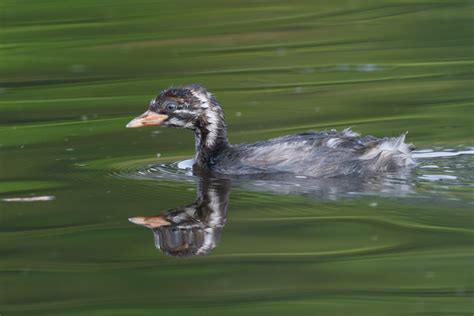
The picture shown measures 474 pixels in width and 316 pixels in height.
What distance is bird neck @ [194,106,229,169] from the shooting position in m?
11.9

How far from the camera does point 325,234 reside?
9102 millimetres

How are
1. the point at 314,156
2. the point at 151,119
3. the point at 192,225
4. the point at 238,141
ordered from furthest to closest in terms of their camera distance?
the point at 238,141 → the point at 151,119 → the point at 314,156 → the point at 192,225

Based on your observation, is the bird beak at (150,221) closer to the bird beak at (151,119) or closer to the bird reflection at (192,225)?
the bird reflection at (192,225)

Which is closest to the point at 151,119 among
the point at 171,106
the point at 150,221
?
the point at 171,106

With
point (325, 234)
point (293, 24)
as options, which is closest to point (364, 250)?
point (325, 234)

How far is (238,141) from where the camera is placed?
41.9ft

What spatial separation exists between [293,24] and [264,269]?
10.9m

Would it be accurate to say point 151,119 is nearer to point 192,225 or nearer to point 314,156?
point 314,156

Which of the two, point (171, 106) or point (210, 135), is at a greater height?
point (171, 106)

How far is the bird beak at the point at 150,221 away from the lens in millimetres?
9625

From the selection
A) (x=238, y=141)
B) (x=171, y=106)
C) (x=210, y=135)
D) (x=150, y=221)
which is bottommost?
(x=238, y=141)

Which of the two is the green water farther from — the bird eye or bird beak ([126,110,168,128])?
the bird eye

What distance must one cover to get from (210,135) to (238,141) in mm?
846

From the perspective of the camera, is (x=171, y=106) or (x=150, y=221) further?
(x=171, y=106)
